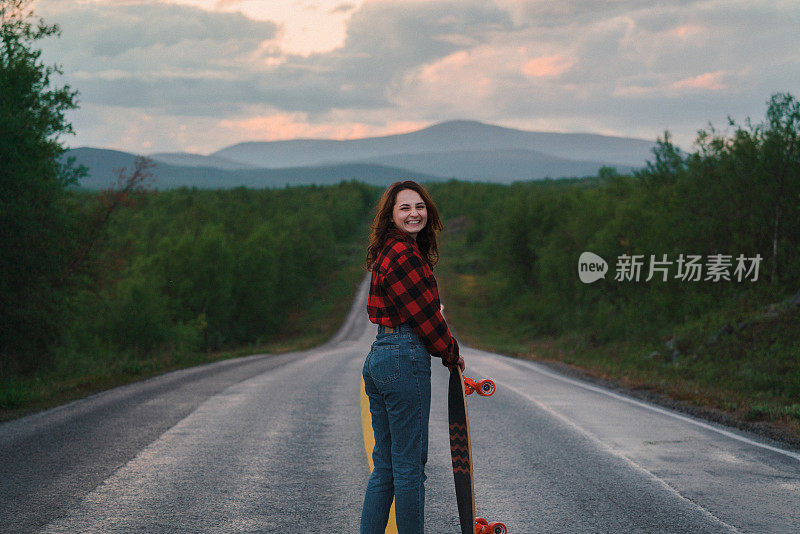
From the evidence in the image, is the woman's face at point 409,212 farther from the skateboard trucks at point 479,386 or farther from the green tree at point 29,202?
the green tree at point 29,202

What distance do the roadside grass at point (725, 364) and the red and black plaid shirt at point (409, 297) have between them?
6.36 meters

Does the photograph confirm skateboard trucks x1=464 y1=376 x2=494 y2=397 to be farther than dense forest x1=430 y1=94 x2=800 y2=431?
No

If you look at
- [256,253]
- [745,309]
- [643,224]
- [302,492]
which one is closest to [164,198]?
[256,253]

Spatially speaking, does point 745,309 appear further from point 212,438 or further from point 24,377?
point 24,377

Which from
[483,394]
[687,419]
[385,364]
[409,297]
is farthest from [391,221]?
[687,419]

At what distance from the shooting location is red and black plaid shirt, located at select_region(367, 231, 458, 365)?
324 cm

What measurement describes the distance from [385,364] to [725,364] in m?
17.5

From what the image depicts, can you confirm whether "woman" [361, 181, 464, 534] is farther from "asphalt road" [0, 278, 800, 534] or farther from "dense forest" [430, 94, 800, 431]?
"dense forest" [430, 94, 800, 431]

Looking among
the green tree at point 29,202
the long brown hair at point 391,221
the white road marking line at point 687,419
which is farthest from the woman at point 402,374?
the green tree at point 29,202

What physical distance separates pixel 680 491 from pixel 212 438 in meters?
4.94

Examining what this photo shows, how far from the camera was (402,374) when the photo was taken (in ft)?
10.5

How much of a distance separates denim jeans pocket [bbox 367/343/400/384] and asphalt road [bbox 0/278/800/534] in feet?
5.32

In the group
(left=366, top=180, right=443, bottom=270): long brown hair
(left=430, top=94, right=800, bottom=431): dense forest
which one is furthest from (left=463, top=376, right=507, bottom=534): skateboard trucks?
(left=430, top=94, right=800, bottom=431): dense forest

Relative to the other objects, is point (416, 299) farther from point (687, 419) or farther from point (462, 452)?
point (687, 419)
